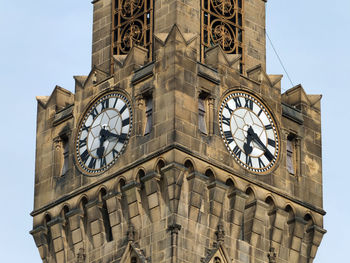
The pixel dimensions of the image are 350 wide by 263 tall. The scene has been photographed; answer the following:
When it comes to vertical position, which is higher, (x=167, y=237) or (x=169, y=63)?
(x=169, y=63)

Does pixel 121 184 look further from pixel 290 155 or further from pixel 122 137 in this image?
pixel 290 155

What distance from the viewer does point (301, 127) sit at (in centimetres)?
6612

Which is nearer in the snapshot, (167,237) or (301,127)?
(167,237)

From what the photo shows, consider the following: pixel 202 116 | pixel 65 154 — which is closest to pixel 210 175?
pixel 202 116

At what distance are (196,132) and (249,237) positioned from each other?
379cm

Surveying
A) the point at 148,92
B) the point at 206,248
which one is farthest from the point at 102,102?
the point at 206,248

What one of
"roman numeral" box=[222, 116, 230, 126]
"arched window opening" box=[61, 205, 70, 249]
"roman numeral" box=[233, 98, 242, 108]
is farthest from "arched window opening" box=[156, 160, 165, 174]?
"arched window opening" box=[61, 205, 70, 249]

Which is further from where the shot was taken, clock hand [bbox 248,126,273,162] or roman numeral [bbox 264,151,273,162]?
roman numeral [bbox 264,151,273,162]

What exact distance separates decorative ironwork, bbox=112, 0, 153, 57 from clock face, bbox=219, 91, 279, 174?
3416mm

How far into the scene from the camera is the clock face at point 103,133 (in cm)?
6391

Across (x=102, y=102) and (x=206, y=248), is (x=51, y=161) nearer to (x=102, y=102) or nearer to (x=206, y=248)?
(x=102, y=102)

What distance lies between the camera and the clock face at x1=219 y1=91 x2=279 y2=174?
209 ft

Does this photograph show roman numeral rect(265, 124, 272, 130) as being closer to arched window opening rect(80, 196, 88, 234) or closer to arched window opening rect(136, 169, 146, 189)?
arched window opening rect(136, 169, 146, 189)

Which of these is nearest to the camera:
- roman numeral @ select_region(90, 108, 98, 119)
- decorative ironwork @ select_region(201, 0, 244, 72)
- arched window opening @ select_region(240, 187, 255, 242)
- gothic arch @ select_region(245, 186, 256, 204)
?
arched window opening @ select_region(240, 187, 255, 242)
